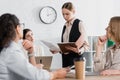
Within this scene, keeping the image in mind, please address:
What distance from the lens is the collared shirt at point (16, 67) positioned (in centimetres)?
164

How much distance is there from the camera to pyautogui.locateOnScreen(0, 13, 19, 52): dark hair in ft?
5.72

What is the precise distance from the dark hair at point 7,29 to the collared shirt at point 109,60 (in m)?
0.93

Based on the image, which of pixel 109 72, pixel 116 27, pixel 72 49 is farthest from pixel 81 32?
pixel 109 72

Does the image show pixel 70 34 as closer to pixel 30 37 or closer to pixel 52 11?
pixel 30 37

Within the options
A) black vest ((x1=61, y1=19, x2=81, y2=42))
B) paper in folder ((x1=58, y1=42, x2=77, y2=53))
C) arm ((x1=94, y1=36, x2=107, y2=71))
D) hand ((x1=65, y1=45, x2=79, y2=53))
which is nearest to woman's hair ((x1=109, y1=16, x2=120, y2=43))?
arm ((x1=94, y1=36, x2=107, y2=71))

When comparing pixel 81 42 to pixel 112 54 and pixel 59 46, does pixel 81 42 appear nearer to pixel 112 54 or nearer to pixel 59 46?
pixel 59 46

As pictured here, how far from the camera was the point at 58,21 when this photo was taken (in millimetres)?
5250

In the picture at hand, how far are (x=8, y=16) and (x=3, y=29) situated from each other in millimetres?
92

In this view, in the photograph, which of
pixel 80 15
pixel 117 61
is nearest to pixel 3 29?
pixel 117 61

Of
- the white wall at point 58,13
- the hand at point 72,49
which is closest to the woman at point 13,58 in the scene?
the hand at point 72,49

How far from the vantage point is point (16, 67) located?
5.39ft

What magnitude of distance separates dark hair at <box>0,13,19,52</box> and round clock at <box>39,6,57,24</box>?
3.40 m

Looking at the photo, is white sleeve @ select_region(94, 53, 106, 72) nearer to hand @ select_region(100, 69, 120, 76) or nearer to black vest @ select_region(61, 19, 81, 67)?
hand @ select_region(100, 69, 120, 76)

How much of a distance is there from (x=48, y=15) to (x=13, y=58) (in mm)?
3640
